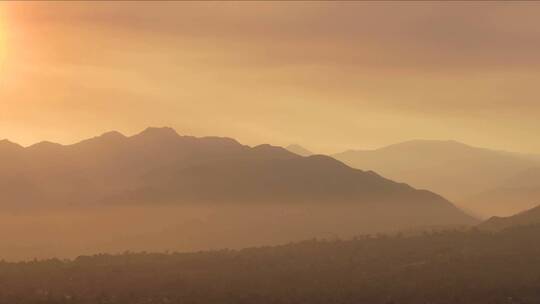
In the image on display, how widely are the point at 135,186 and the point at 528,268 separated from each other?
131m

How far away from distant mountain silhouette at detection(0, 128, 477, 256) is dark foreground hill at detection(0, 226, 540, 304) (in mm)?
61547

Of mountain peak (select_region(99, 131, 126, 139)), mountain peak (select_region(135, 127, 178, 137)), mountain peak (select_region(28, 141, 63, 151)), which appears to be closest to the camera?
mountain peak (select_region(28, 141, 63, 151))

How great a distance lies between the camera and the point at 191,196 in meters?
147

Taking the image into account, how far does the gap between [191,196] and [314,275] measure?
11305cm

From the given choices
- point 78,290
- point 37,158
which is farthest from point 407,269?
point 37,158

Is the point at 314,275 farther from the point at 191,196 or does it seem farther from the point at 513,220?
the point at 191,196

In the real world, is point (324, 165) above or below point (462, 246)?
above

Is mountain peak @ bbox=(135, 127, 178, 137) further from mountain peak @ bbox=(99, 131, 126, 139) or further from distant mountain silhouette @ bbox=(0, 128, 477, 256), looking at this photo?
mountain peak @ bbox=(99, 131, 126, 139)

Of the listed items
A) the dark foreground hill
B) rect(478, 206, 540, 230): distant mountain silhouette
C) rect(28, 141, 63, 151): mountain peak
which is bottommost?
the dark foreground hill

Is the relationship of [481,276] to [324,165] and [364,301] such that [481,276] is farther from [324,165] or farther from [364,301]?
[324,165]

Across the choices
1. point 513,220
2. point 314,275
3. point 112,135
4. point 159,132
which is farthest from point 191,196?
point 314,275

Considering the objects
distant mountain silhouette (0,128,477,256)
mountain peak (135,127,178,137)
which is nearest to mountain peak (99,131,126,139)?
distant mountain silhouette (0,128,477,256)

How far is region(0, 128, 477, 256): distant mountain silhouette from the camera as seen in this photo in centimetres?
11925

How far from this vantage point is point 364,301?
1136 inches
